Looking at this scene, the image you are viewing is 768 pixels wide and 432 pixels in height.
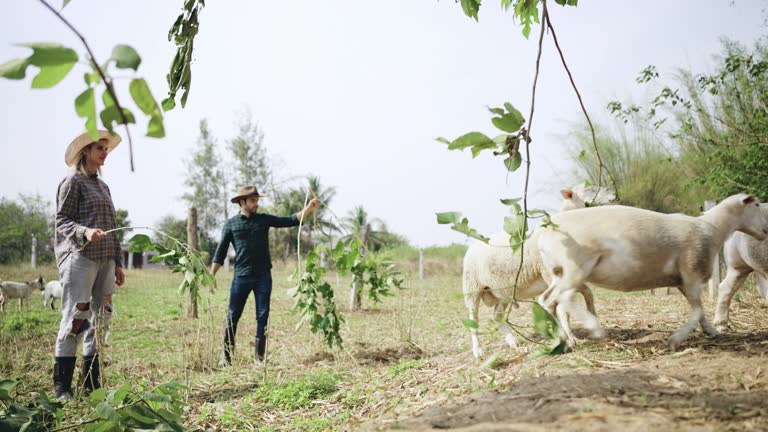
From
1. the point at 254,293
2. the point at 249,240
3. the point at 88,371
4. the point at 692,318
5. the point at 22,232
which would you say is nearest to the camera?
the point at 692,318

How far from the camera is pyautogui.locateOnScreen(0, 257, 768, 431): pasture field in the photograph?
6.07ft

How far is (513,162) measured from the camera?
1857 mm

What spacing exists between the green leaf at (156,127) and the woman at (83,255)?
3.32 meters

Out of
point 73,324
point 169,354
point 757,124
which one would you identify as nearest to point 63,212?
point 73,324

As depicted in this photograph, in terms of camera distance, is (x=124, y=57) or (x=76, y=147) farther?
(x=76, y=147)

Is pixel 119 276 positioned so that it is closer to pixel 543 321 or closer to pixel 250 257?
pixel 250 257

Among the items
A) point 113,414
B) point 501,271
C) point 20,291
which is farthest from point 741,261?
point 20,291

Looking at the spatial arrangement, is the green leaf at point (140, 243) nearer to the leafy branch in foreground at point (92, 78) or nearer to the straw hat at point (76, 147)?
the straw hat at point (76, 147)

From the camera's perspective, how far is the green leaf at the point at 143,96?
0.86 m

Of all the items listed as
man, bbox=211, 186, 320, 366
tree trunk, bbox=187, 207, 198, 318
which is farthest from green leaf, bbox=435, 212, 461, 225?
tree trunk, bbox=187, 207, 198, 318

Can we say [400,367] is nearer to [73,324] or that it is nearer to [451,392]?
[451,392]

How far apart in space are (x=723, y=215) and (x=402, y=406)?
8.72ft

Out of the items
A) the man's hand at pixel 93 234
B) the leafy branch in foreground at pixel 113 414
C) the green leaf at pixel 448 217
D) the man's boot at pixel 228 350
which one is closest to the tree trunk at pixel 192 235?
the man's boot at pixel 228 350

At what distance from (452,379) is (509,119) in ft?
6.45
